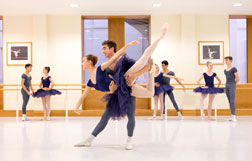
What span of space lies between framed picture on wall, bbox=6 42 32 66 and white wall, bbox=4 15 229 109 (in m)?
0.14

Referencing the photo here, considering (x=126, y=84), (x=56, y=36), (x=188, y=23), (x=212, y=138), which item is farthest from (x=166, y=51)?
(x=126, y=84)

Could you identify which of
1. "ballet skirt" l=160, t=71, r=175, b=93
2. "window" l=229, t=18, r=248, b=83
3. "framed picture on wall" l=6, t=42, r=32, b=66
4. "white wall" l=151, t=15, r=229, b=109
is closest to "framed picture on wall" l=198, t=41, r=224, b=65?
"white wall" l=151, t=15, r=229, b=109

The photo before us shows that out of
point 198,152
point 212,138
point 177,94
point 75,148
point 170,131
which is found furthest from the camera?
point 177,94

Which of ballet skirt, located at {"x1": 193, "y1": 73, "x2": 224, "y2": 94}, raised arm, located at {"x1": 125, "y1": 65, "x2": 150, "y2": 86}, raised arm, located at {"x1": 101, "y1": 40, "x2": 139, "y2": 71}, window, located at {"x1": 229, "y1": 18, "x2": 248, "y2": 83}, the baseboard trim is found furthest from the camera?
window, located at {"x1": 229, "y1": 18, "x2": 248, "y2": 83}

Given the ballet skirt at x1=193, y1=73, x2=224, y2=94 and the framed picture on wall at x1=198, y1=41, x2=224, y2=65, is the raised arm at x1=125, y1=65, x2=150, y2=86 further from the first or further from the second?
the framed picture on wall at x1=198, y1=41, x2=224, y2=65

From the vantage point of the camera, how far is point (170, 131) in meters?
4.89

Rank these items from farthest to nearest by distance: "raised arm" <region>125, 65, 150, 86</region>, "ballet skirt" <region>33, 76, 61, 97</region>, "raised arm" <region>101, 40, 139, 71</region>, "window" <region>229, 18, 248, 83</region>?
"window" <region>229, 18, 248, 83</region>, "ballet skirt" <region>33, 76, 61, 97</region>, "raised arm" <region>125, 65, 150, 86</region>, "raised arm" <region>101, 40, 139, 71</region>

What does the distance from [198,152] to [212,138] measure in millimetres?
1022

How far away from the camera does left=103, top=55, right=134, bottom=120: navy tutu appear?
3.22 metres

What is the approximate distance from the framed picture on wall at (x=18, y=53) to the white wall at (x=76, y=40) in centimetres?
14

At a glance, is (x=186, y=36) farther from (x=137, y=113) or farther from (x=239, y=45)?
(x=137, y=113)

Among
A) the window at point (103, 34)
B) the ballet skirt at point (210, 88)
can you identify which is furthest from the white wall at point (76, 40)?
the ballet skirt at point (210, 88)

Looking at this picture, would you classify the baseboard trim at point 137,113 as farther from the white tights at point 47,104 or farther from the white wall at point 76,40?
the white tights at point 47,104

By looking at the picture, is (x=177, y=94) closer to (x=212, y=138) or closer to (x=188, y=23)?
(x=188, y=23)
